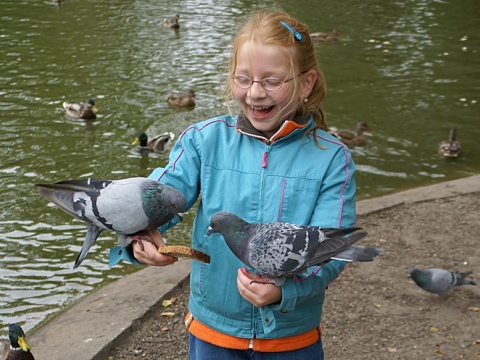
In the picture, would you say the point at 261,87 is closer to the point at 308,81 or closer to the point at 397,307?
the point at 308,81

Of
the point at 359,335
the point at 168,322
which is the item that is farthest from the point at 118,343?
the point at 359,335

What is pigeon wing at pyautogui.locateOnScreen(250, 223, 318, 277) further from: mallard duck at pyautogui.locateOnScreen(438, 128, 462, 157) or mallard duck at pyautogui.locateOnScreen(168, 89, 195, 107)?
mallard duck at pyautogui.locateOnScreen(168, 89, 195, 107)

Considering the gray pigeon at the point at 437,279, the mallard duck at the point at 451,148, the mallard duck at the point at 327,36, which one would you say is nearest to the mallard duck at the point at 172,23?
the mallard duck at the point at 327,36

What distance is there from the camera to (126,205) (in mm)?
3027

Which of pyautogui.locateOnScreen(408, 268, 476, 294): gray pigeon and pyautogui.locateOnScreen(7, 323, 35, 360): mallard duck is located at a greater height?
pyautogui.locateOnScreen(7, 323, 35, 360): mallard duck

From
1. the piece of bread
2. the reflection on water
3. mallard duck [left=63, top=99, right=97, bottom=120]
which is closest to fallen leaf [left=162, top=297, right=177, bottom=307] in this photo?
the reflection on water

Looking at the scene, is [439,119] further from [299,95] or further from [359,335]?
[299,95]

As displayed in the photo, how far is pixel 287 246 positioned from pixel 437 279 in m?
2.89

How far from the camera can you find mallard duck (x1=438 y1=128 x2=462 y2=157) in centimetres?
903

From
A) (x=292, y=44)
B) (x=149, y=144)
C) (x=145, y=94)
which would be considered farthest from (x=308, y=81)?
(x=145, y=94)

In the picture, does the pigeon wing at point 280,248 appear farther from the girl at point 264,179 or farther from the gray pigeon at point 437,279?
the gray pigeon at point 437,279

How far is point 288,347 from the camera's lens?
3.06m

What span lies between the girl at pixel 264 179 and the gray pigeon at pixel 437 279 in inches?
92.6

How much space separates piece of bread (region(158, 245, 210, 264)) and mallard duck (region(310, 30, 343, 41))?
11.3m
